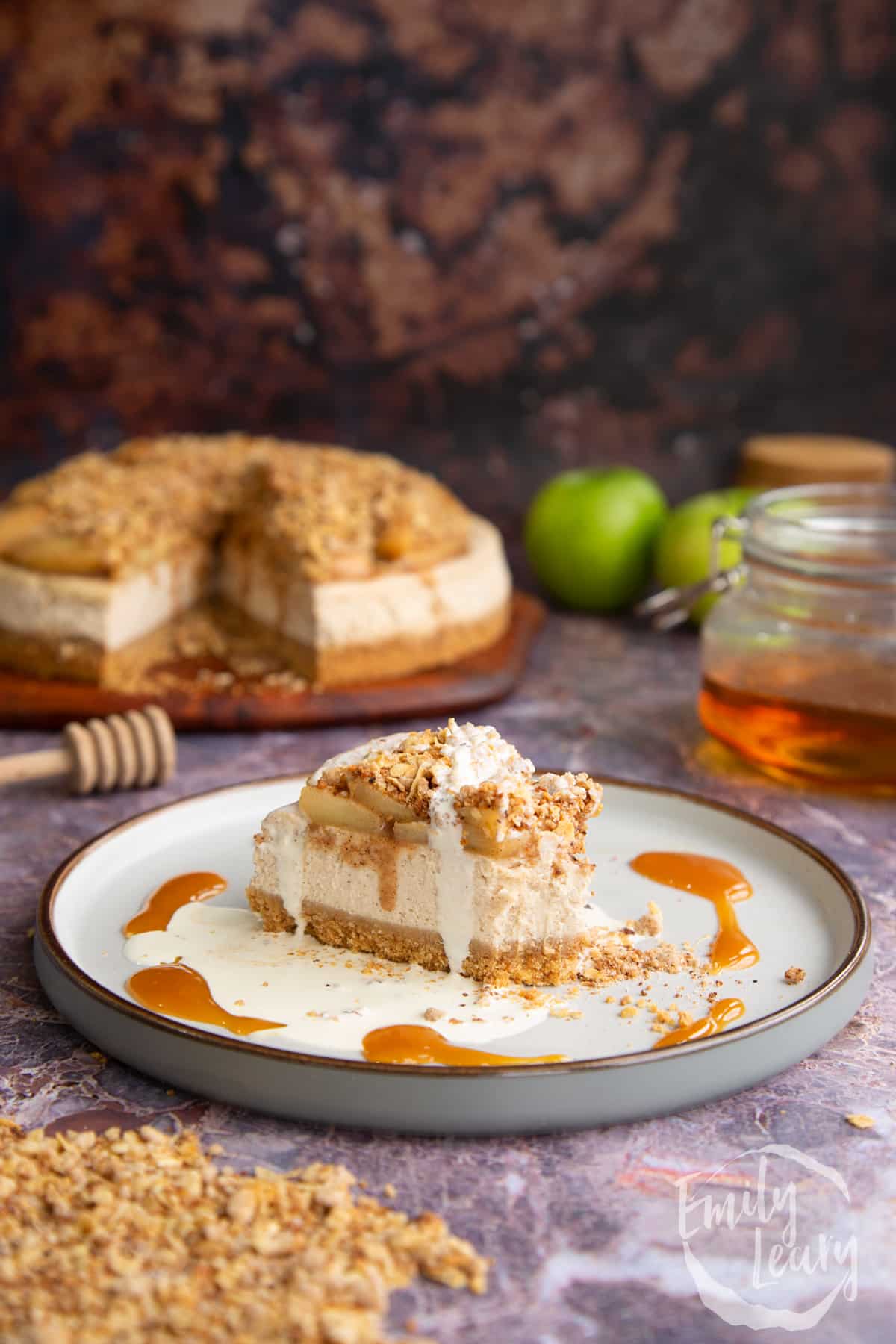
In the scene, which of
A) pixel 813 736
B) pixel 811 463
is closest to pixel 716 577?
pixel 813 736

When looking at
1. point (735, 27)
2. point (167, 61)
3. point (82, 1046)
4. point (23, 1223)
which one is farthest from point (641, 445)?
point (23, 1223)

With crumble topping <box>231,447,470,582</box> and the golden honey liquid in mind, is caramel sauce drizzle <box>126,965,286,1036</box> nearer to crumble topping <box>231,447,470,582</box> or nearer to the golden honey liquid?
the golden honey liquid

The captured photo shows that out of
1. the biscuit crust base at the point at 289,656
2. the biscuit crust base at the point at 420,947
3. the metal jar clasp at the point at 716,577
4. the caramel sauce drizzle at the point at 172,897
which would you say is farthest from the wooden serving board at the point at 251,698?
the biscuit crust base at the point at 420,947

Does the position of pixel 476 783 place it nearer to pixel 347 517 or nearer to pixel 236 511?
pixel 347 517

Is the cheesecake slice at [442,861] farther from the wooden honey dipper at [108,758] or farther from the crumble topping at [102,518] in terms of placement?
the crumble topping at [102,518]

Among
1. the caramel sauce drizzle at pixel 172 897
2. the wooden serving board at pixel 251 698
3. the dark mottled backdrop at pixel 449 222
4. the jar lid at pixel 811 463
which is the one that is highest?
the dark mottled backdrop at pixel 449 222
